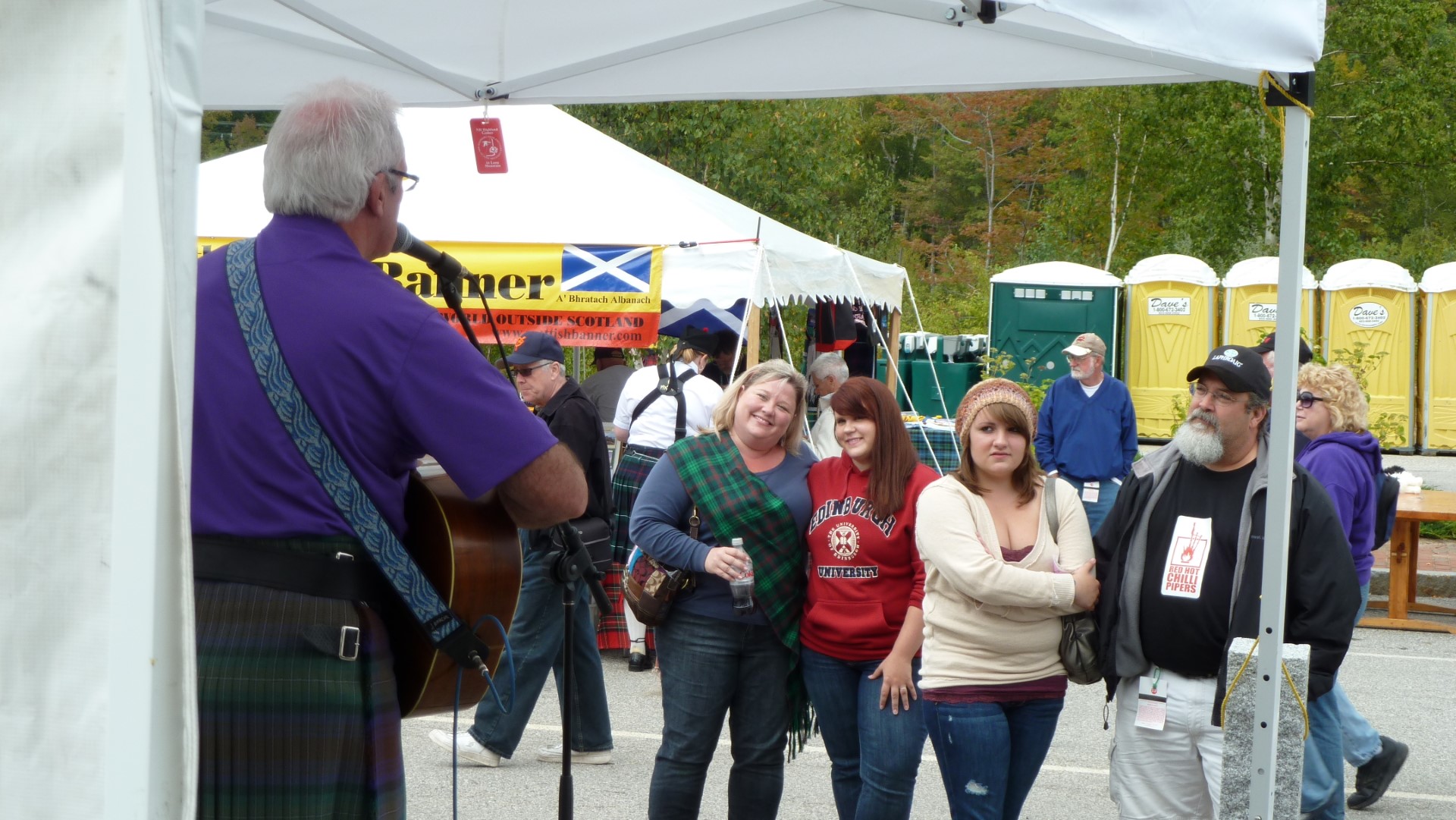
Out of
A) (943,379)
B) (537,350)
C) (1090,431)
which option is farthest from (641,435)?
(943,379)

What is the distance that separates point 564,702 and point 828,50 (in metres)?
2.14

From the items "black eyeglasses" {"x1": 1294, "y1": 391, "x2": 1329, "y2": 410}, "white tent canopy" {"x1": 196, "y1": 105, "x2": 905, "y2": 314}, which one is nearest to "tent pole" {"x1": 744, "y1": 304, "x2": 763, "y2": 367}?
"white tent canopy" {"x1": 196, "y1": 105, "x2": 905, "y2": 314}

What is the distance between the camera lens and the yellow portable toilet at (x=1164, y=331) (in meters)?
21.3

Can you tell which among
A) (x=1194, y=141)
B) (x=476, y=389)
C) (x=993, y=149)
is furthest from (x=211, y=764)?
(x=993, y=149)

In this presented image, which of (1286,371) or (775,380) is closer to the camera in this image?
(1286,371)

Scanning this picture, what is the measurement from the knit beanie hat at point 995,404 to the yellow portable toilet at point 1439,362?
18407mm

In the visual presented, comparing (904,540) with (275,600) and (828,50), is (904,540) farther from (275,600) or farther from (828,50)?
(275,600)

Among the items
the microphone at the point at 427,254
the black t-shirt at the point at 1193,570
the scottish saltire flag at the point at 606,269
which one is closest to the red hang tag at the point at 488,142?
the microphone at the point at 427,254

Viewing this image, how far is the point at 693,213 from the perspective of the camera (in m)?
9.35

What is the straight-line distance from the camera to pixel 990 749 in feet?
12.2

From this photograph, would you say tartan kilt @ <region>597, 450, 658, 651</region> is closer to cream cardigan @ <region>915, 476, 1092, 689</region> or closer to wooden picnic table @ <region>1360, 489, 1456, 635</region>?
cream cardigan @ <region>915, 476, 1092, 689</region>

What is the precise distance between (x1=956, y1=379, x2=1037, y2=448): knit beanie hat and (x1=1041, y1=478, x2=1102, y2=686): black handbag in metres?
0.54

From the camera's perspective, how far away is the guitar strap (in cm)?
199

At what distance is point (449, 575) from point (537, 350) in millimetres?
4498
